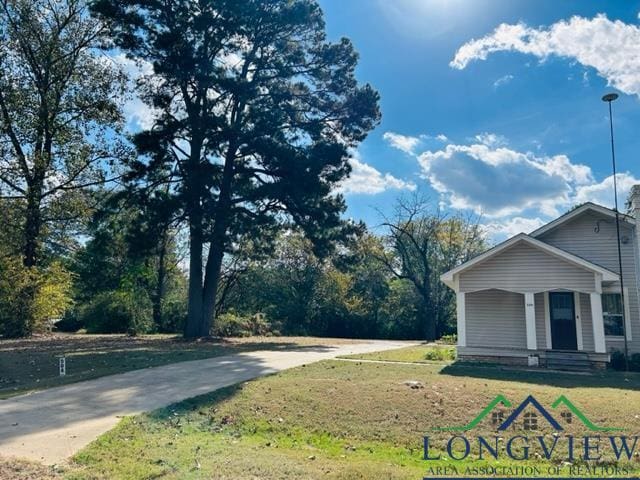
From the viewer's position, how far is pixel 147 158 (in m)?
21.2

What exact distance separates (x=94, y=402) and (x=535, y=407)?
293 inches

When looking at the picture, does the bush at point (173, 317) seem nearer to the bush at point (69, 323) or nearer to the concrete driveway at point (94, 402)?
the bush at point (69, 323)

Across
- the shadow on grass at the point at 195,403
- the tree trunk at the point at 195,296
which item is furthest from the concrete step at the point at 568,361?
the tree trunk at the point at 195,296

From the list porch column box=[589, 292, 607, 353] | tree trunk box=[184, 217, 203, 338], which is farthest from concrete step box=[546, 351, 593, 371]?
tree trunk box=[184, 217, 203, 338]

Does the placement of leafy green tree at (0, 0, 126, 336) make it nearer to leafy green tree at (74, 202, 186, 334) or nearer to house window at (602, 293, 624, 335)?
leafy green tree at (74, 202, 186, 334)

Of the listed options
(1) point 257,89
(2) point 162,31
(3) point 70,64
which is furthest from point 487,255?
(3) point 70,64

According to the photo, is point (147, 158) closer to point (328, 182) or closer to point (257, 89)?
point (257, 89)

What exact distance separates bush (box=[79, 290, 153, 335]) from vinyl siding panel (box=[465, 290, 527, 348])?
1867 cm

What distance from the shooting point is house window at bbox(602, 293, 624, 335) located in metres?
14.8

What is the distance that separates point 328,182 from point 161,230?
782 cm

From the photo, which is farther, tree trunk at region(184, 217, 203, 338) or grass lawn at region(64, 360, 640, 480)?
tree trunk at region(184, 217, 203, 338)

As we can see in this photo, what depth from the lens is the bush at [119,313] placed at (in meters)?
26.9

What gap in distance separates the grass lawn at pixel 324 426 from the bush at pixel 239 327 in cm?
1467

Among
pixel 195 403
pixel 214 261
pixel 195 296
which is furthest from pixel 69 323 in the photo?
pixel 195 403
